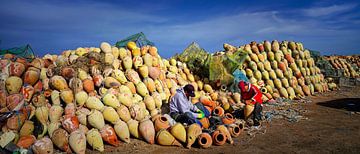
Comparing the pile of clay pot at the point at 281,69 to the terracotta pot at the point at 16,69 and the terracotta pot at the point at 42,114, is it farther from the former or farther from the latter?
the terracotta pot at the point at 16,69

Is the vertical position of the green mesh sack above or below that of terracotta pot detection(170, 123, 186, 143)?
above

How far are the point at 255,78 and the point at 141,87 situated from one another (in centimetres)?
476

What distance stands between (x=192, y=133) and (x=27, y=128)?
3.05 metres

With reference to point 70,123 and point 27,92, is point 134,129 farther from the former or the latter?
point 27,92

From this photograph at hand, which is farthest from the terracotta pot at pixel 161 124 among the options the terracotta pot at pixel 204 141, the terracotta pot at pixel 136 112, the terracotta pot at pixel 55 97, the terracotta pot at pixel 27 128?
the terracotta pot at pixel 27 128

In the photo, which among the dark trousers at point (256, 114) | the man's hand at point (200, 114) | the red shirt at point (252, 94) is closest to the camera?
the man's hand at point (200, 114)

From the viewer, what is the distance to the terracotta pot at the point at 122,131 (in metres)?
5.40

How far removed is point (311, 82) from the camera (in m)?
11.0

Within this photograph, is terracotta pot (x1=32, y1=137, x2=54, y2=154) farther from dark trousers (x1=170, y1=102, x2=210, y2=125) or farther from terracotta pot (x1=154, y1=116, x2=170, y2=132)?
dark trousers (x1=170, y1=102, x2=210, y2=125)

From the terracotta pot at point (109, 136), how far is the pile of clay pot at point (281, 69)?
534 cm

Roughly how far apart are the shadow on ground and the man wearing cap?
4.81 meters

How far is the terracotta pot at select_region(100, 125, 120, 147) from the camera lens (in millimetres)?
5254

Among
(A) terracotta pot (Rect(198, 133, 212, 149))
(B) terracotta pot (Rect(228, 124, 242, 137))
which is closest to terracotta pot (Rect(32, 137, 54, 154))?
(A) terracotta pot (Rect(198, 133, 212, 149))

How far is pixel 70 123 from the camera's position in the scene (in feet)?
17.2
